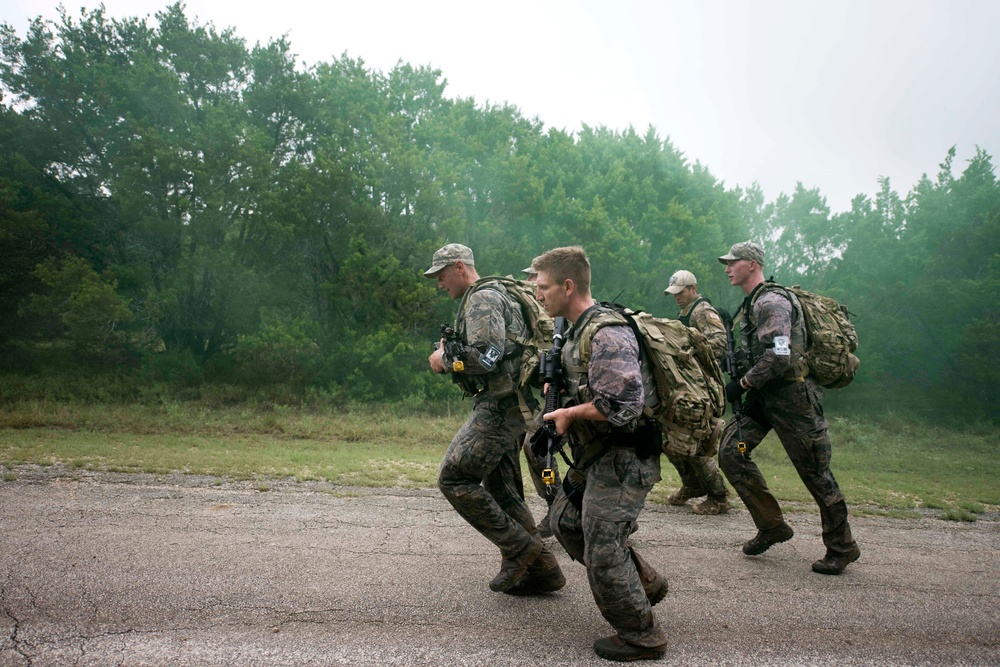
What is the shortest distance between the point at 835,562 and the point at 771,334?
1682mm

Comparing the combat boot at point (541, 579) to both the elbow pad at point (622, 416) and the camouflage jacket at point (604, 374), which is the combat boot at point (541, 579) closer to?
the camouflage jacket at point (604, 374)

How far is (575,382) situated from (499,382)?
92 cm

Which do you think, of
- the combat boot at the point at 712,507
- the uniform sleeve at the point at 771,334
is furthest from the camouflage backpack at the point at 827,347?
the combat boot at the point at 712,507

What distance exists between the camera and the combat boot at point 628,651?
127 inches

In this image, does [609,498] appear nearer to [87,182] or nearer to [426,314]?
[426,314]

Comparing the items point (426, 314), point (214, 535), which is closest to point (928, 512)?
point (214, 535)

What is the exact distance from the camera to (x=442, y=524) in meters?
5.62

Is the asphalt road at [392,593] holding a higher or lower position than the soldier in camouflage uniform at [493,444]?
Answer: lower

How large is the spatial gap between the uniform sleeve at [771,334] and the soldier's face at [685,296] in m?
2.04

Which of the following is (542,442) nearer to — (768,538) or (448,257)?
(448,257)

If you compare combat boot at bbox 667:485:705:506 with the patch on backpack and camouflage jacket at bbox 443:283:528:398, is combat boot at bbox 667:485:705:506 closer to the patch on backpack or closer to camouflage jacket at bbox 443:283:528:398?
the patch on backpack

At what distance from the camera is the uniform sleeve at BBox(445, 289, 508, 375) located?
423cm

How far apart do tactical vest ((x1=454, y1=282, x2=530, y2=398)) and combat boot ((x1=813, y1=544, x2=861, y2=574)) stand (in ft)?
8.49

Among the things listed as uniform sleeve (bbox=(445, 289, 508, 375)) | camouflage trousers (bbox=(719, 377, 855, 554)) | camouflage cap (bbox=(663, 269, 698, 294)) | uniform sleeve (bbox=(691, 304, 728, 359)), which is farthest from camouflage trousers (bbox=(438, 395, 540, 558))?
camouflage cap (bbox=(663, 269, 698, 294))
